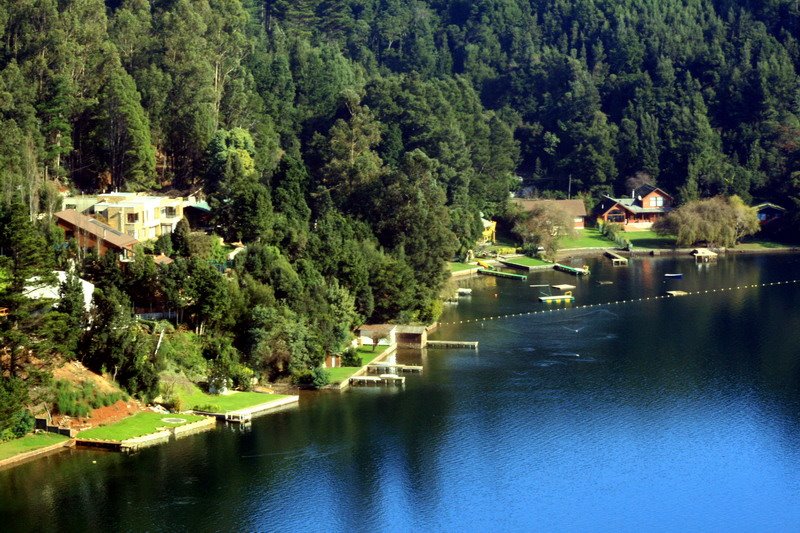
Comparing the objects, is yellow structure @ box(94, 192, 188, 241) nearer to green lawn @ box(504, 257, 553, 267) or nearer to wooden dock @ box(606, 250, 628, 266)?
green lawn @ box(504, 257, 553, 267)

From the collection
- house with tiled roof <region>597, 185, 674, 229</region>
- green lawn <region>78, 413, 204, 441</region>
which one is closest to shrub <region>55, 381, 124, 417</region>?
green lawn <region>78, 413, 204, 441</region>

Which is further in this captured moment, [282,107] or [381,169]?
[282,107]

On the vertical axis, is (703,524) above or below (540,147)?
below

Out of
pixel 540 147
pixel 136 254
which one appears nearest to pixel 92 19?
pixel 136 254

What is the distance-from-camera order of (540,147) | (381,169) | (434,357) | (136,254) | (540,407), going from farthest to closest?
(540,147) → (381,169) → (434,357) → (136,254) → (540,407)

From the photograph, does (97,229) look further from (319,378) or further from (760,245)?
(760,245)

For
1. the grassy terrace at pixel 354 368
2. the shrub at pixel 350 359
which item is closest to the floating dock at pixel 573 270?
the grassy terrace at pixel 354 368

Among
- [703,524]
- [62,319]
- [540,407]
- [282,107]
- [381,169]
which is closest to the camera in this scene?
[703,524]

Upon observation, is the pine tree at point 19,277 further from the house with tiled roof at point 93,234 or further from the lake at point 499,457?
the house with tiled roof at point 93,234

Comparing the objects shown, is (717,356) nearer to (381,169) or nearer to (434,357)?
(434,357)
